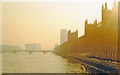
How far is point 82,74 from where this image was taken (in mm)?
28609

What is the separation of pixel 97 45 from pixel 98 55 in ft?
9.35

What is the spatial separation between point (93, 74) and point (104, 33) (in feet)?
41.7

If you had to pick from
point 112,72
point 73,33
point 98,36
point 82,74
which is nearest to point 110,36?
point 98,36

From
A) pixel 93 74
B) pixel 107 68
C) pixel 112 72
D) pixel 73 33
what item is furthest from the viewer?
pixel 73 33

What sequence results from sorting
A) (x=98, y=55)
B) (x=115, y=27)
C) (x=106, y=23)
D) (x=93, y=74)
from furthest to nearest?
1. (x=98, y=55)
2. (x=106, y=23)
3. (x=115, y=27)
4. (x=93, y=74)

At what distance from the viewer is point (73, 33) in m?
98.8

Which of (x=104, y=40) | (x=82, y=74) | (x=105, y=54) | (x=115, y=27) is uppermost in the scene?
(x=115, y=27)

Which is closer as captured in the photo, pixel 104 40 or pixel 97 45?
pixel 104 40

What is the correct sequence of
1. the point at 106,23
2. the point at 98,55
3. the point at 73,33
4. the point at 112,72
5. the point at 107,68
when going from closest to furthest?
the point at 112,72 < the point at 107,68 < the point at 106,23 < the point at 98,55 < the point at 73,33

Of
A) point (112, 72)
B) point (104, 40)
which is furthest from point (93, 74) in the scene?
point (104, 40)

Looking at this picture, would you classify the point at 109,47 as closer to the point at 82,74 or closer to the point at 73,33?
the point at 82,74

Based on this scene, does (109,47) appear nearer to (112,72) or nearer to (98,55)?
(98,55)

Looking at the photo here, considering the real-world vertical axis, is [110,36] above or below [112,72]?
above

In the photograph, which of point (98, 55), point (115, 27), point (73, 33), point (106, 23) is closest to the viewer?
point (115, 27)
